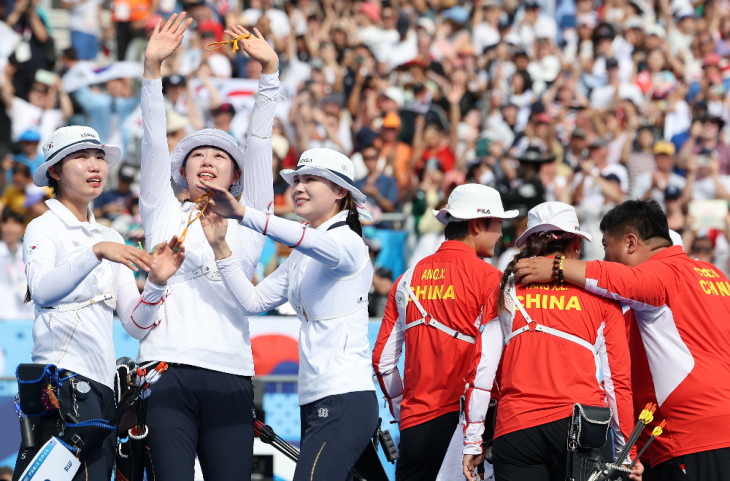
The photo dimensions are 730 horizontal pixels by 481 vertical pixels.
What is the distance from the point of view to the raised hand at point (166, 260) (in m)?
4.25

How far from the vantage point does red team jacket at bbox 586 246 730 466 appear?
474 cm

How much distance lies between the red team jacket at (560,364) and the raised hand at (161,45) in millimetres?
2213

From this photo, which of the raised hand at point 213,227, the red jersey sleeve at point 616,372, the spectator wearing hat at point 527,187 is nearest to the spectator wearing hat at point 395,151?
the spectator wearing hat at point 527,187

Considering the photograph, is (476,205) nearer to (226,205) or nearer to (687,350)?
(687,350)

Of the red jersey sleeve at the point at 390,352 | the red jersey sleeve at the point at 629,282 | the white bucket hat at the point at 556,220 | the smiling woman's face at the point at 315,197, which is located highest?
the smiling woman's face at the point at 315,197

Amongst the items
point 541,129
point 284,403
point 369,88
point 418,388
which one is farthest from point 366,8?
point 418,388

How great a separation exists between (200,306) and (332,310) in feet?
2.30

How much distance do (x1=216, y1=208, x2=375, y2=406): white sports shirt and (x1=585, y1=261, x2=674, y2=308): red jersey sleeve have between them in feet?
3.78

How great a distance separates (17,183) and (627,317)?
7.84 meters

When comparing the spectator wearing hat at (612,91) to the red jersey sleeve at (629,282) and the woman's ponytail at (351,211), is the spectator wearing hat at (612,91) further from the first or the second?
the woman's ponytail at (351,211)

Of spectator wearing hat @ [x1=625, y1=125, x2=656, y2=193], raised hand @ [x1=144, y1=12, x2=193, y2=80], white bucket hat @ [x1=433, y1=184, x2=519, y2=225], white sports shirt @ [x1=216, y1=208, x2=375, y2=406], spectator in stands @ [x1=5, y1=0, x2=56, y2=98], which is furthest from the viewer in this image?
spectator in stands @ [x1=5, y1=0, x2=56, y2=98]

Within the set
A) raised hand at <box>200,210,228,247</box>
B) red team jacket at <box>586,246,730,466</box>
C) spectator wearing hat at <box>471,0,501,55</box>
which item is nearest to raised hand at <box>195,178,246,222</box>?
raised hand at <box>200,210,228,247</box>

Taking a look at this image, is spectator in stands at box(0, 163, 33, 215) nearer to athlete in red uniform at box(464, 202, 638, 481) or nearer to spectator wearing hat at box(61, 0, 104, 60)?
spectator wearing hat at box(61, 0, 104, 60)

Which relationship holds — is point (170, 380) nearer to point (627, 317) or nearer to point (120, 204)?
point (627, 317)
